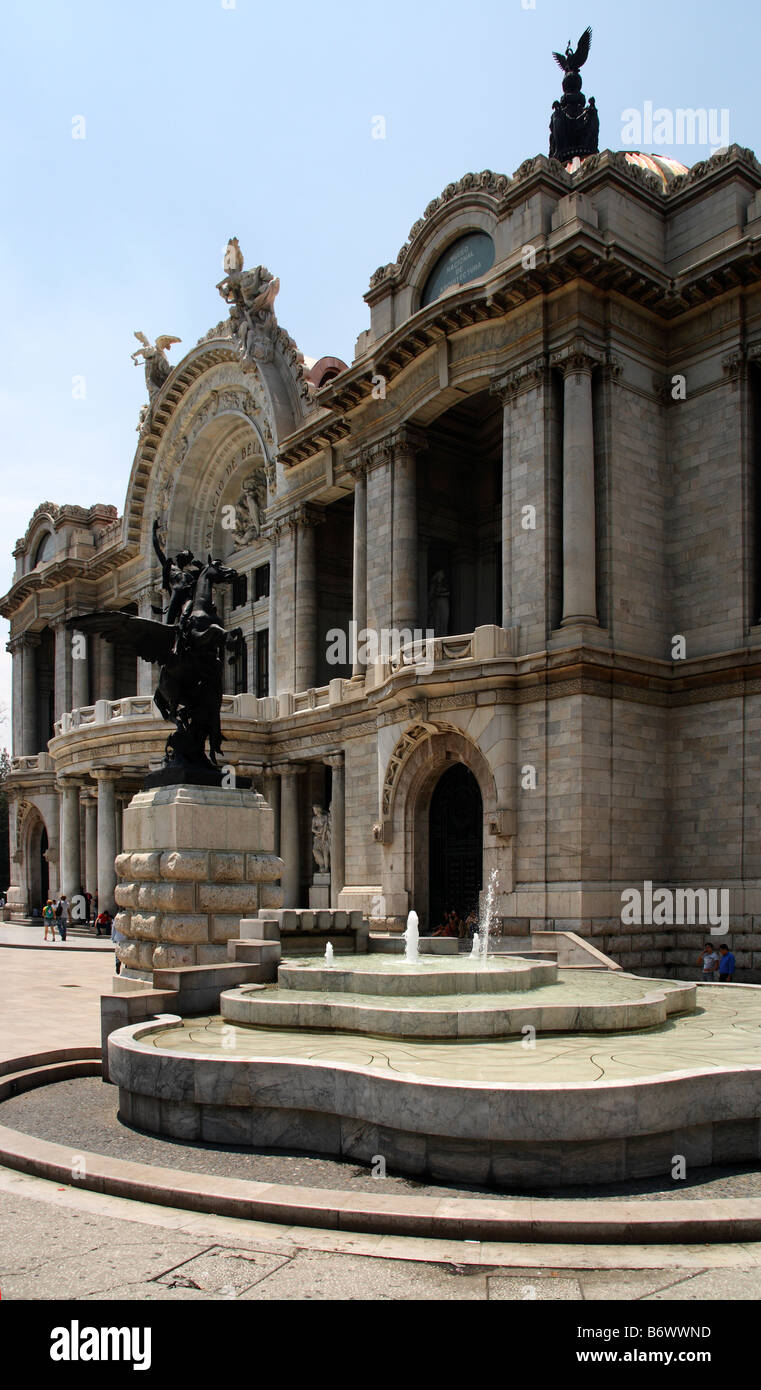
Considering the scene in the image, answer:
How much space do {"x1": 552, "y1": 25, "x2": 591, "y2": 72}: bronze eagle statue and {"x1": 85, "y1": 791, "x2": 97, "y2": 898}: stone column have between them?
31.3 meters

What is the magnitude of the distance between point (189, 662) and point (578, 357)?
14198 mm

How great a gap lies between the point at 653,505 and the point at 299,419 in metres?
17.4

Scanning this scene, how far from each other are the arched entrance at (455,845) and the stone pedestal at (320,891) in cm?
764

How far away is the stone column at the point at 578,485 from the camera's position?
2467 cm

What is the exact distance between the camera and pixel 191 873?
15172 mm

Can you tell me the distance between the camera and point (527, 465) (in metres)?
26.2

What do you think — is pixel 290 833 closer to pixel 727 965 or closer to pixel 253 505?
pixel 253 505

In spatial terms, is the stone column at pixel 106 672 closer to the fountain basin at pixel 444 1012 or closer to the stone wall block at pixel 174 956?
the stone wall block at pixel 174 956

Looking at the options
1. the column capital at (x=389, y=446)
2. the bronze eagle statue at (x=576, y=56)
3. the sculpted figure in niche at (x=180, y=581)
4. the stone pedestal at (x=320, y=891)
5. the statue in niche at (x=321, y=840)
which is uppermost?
the bronze eagle statue at (x=576, y=56)

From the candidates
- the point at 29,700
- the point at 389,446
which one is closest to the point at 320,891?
the point at 389,446

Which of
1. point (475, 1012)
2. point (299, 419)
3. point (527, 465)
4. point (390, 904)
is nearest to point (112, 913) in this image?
point (390, 904)

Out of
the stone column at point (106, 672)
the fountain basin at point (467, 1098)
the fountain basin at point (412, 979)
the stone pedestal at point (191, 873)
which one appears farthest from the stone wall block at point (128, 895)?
the stone column at point (106, 672)

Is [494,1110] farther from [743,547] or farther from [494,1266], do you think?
[743,547]
